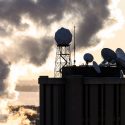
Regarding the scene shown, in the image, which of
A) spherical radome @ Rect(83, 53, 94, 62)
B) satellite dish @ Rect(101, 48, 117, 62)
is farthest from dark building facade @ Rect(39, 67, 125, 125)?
spherical radome @ Rect(83, 53, 94, 62)

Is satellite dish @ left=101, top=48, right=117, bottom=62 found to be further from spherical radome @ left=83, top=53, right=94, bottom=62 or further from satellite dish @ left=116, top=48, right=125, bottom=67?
spherical radome @ left=83, top=53, right=94, bottom=62

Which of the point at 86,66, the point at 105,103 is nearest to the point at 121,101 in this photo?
the point at 105,103

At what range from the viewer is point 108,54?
591 feet

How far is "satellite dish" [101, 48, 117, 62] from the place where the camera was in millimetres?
179125

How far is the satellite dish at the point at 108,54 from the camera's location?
588 feet

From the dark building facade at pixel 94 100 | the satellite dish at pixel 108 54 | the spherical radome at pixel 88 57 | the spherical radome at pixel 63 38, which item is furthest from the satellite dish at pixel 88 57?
the dark building facade at pixel 94 100

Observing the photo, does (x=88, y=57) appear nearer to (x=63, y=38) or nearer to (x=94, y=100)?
(x=63, y=38)

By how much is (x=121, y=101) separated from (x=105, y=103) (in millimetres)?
4498

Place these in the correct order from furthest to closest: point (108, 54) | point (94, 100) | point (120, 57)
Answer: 1. point (108, 54)
2. point (120, 57)
3. point (94, 100)

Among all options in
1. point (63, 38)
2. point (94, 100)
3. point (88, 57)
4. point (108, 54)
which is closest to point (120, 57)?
point (108, 54)

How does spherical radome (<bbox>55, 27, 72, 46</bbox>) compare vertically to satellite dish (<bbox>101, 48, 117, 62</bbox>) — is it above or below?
above

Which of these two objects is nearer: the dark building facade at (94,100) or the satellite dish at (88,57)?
the dark building facade at (94,100)

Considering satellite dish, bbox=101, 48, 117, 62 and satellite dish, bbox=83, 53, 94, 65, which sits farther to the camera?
satellite dish, bbox=83, 53, 94, 65

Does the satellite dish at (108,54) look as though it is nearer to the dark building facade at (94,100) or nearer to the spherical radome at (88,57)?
the spherical radome at (88,57)
